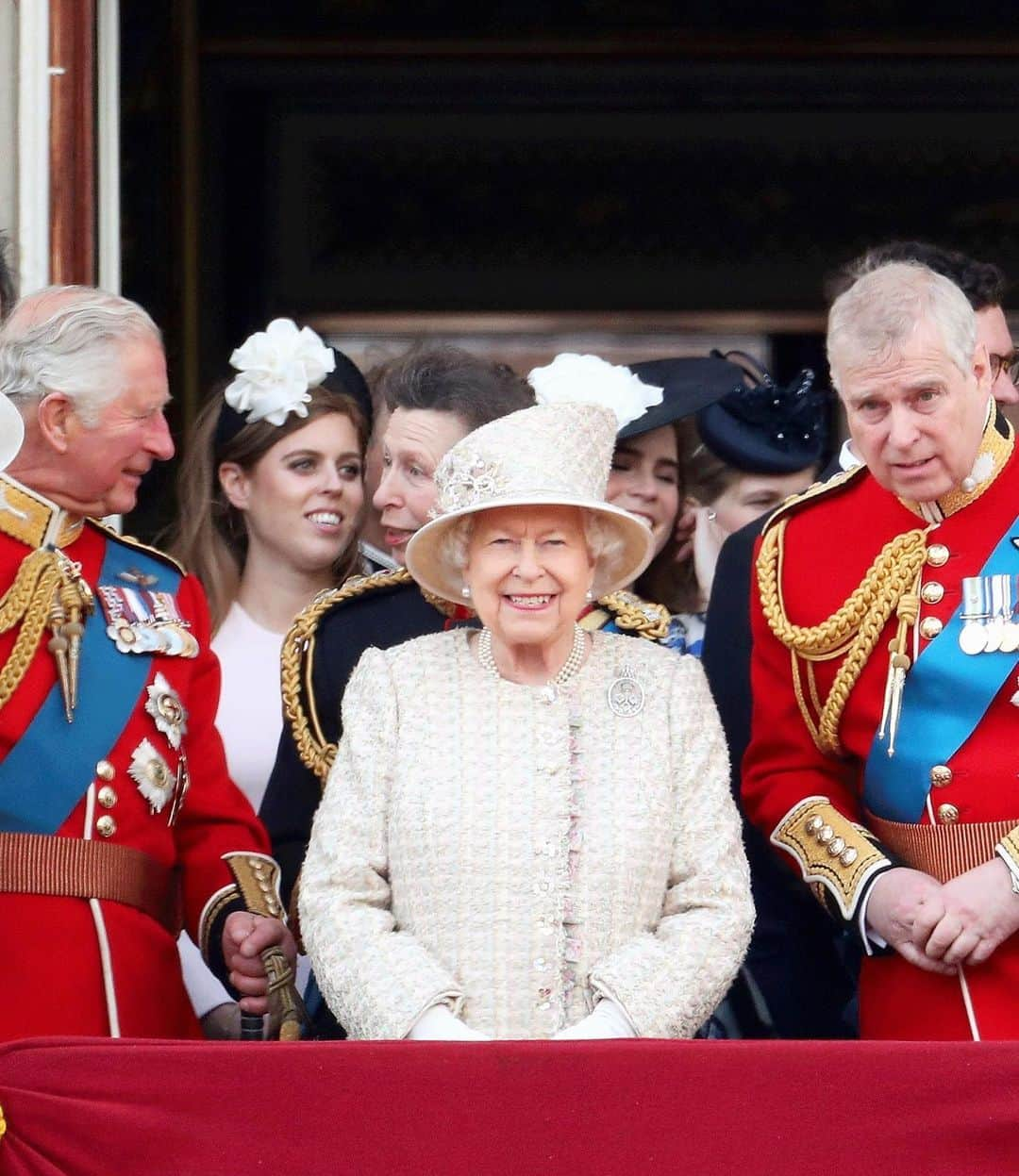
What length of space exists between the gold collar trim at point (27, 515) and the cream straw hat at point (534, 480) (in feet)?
1.68

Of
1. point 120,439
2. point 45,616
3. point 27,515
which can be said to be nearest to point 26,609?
point 45,616

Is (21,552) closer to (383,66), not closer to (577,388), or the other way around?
(577,388)

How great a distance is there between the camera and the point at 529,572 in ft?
10.4

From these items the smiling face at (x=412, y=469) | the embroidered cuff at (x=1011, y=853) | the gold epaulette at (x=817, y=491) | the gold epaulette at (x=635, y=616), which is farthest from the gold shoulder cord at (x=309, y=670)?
the embroidered cuff at (x=1011, y=853)

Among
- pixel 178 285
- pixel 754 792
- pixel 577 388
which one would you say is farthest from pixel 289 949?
pixel 178 285

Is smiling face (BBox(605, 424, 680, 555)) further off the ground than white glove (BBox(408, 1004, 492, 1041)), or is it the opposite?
smiling face (BBox(605, 424, 680, 555))

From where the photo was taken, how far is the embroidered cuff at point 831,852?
3.31 meters

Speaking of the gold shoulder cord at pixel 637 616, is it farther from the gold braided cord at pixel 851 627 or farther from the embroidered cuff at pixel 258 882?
the embroidered cuff at pixel 258 882

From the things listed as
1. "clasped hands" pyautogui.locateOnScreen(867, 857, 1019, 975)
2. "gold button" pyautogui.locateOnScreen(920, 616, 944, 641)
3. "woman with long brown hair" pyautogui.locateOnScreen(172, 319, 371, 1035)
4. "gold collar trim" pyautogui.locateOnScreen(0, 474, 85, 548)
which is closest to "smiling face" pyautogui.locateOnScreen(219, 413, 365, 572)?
"woman with long brown hair" pyautogui.locateOnScreen(172, 319, 371, 1035)

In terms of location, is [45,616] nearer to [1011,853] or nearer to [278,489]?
[278,489]

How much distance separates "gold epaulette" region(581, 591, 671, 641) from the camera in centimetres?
355

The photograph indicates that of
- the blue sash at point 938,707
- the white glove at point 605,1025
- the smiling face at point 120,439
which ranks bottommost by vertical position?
the white glove at point 605,1025

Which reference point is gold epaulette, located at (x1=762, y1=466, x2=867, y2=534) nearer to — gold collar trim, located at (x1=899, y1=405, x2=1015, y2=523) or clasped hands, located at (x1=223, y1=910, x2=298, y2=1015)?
gold collar trim, located at (x1=899, y1=405, x2=1015, y2=523)

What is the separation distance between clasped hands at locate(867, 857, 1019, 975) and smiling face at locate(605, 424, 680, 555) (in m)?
1.14
